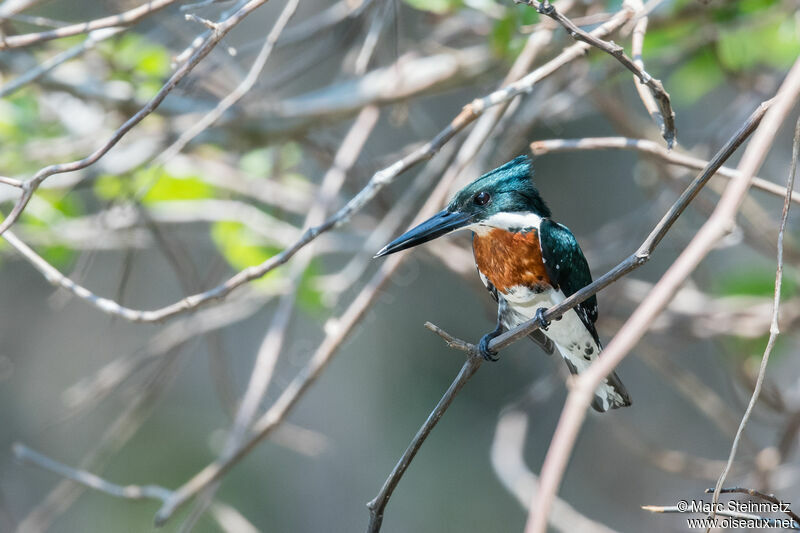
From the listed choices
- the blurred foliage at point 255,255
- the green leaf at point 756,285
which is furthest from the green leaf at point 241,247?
the green leaf at point 756,285

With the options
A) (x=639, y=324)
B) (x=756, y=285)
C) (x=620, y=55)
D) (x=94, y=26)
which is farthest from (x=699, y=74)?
(x=639, y=324)

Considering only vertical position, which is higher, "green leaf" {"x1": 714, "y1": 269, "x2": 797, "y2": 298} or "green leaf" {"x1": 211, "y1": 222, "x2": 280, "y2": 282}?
"green leaf" {"x1": 714, "y1": 269, "x2": 797, "y2": 298}

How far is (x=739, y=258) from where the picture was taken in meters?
4.34

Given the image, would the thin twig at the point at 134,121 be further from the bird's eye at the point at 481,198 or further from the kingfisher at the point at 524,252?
the bird's eye at the point at 481,198

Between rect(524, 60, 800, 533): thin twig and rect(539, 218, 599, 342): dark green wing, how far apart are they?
3.17 ft

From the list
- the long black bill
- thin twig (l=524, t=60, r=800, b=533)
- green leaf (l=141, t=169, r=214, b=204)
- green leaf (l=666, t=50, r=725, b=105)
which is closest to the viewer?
thin twig (l=524, t=60, r=800, b=533)

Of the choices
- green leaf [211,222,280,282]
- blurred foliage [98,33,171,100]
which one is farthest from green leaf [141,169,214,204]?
blurred foliage [98,33,171,100]

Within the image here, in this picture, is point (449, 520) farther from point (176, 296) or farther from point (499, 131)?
point (499, 131)

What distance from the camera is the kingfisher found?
1590 mm

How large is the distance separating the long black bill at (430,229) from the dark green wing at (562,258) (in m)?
0.19

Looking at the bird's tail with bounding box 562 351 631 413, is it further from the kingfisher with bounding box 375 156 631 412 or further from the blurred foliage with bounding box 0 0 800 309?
the blurred foliage with bounding box 0 0 800 309

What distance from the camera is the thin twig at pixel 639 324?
1.52 ft

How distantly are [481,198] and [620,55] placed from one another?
508 millimetres

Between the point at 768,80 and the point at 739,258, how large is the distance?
172cm
